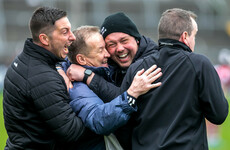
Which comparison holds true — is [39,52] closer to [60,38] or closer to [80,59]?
[60,38]

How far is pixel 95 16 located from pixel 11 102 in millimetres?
19834

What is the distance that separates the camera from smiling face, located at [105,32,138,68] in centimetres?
423

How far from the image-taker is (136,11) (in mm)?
26469

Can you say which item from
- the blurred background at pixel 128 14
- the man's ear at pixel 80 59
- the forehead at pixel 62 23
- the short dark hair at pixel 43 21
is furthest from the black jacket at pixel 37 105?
the blurred background at pixel 128 14

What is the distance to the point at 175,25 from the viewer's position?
3.52m

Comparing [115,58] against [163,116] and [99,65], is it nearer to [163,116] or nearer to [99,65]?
[99,65]

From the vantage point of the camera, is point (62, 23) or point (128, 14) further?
point (128, 14)

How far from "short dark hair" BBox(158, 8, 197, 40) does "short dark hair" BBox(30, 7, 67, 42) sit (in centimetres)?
96

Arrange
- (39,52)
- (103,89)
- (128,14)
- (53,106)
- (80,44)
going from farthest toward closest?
1. (128,14)
2. (80,44)
3. (103,89)
4. (39,52)
5. (53,106)

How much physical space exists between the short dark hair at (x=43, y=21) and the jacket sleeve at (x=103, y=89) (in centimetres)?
65

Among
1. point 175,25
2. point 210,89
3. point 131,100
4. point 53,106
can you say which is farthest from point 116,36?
point 210,89

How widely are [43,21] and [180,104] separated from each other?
1.42m

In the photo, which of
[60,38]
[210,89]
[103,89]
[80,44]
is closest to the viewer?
[210,89]

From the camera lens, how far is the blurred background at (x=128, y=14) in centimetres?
2248
